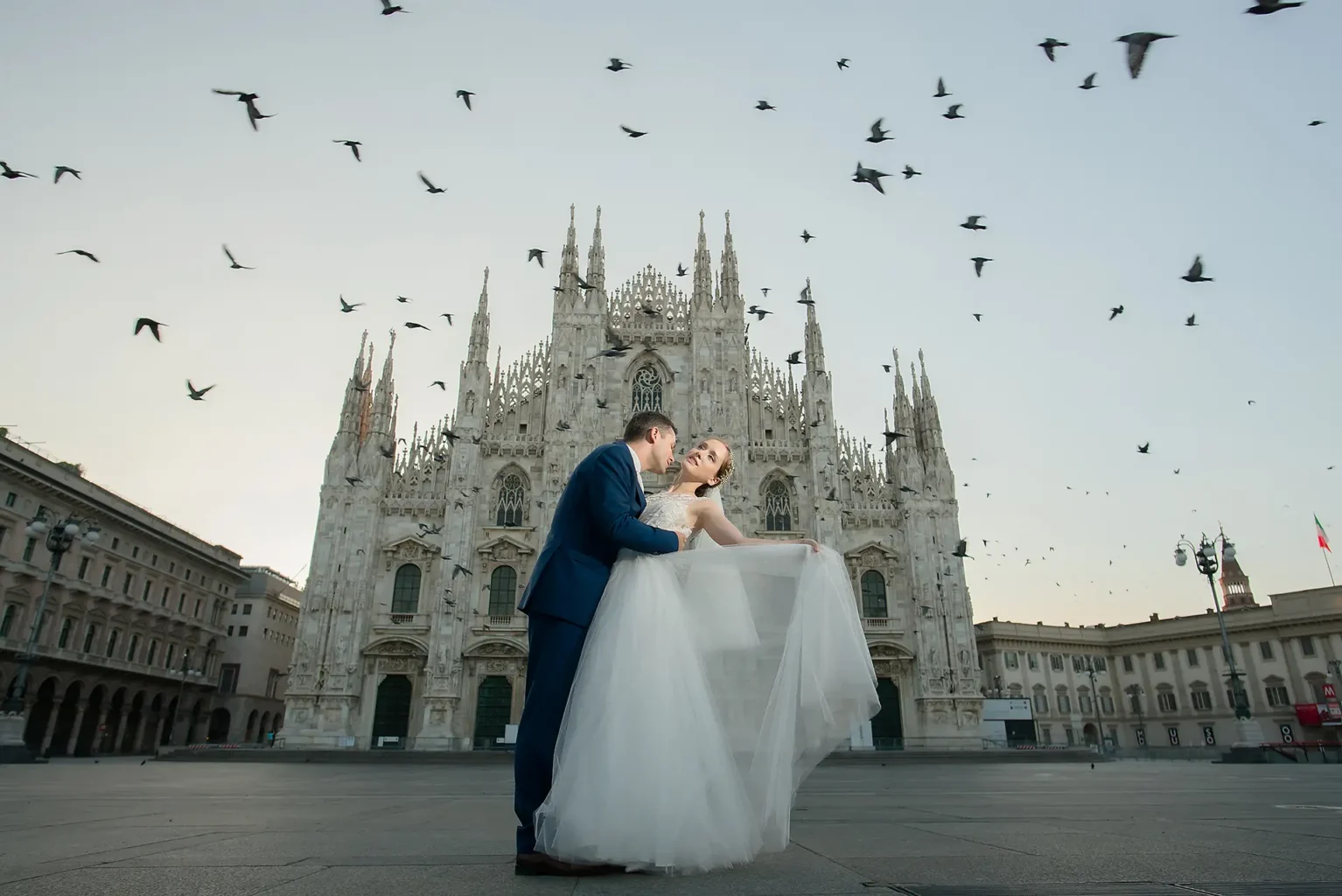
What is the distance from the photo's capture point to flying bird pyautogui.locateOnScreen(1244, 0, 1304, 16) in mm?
5594

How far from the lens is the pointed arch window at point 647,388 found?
31984mm

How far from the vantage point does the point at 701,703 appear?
329 centimetres

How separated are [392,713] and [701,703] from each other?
27.4 m

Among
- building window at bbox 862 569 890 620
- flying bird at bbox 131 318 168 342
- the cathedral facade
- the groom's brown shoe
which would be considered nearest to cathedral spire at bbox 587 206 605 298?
the cathedral facade

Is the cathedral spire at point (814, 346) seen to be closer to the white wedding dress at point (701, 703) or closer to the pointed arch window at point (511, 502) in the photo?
the pointed arch window at point (511, 502)

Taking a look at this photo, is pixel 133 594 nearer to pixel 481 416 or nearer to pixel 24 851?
pixel 481 416

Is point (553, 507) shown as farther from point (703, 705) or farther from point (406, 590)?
point (703, 705)

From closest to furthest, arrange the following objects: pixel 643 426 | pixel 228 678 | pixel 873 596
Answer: pixel 643 426 → pixel 873 596 → pixel 228 678

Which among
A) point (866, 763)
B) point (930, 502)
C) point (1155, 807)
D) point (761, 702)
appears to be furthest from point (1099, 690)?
point (761, 702)

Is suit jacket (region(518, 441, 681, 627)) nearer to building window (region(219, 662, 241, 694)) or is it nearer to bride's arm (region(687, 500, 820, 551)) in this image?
bride's arm (region(687, 500, 820, 551))

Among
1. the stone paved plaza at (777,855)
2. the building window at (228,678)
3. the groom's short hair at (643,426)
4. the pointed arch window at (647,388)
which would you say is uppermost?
the pointed arch window at (647,388)

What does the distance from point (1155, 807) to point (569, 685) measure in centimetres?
500

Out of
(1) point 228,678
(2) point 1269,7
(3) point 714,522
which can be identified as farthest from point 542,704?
(1) point 228,678

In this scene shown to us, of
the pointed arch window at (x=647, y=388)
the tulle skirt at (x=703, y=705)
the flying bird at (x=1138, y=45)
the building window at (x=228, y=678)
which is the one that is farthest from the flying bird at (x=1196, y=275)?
the building window at (x=228, y=678)
